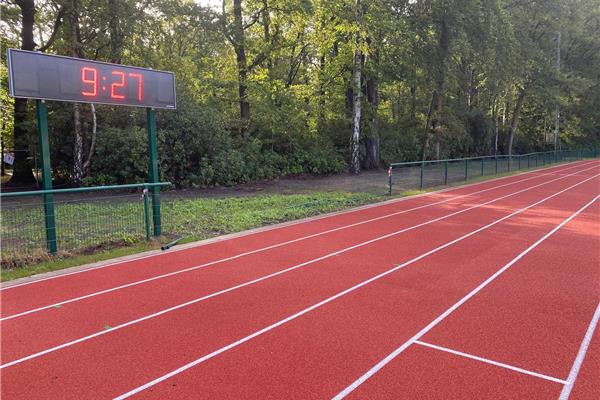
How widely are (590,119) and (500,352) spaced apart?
58576 mm

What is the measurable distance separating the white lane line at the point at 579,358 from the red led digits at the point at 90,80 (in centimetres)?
809

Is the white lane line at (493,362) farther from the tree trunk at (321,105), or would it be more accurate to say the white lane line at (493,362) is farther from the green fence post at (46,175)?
the tree trunk at (321,105)

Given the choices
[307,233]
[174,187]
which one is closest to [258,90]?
[174,187]

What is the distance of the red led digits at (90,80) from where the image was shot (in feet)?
25.1

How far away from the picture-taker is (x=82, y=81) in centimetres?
761

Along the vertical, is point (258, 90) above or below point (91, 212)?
above

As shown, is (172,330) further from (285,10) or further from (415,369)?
(285,10)

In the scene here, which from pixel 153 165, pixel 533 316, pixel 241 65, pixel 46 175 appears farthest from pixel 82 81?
pixel 241 65

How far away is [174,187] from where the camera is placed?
689 inches

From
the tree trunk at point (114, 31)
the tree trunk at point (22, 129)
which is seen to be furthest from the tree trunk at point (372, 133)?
the tree trunk at point (22, 129)

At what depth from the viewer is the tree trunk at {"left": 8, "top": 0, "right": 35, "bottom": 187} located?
1811 centimetres

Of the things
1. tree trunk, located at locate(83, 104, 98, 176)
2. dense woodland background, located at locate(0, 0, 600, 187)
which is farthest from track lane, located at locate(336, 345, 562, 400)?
tree trunk, located at locate(83, 104, 98, 176)

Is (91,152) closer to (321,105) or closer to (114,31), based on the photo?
(114,31)

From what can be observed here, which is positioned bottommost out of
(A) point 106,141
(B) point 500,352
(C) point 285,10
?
(B) point 500,352
